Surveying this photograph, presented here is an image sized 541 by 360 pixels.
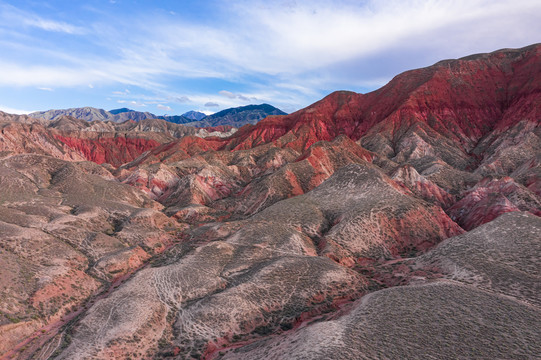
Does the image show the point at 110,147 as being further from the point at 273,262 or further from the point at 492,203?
the point at 492,203

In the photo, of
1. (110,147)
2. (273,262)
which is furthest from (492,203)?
(110,147)

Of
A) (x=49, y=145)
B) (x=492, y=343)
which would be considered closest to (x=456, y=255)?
(x=492, y=343)

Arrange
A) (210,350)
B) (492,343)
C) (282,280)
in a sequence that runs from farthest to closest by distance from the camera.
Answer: (282,280) → (210,350) → (492,343)

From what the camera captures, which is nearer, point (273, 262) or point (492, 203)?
point (273, 262)

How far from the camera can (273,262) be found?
34.0 meters

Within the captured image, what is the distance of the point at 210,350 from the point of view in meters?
24.3

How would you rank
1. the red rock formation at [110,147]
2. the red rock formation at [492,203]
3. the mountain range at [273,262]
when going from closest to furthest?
the mountain range at [273,262]
the red rock formation at [492,203]
the red rock formation at [110,147]

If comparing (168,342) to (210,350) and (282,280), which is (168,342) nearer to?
(210,350)

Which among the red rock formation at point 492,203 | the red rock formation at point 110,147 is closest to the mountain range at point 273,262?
the red rock formation at point 492,203

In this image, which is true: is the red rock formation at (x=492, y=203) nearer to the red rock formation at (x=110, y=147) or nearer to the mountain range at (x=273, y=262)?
the mountain range at (x=273, y=262)

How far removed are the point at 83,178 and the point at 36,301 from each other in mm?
46287

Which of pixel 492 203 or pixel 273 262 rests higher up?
pixel 492 203

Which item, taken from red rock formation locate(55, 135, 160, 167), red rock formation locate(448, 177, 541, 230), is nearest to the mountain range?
red rock formation locate(448, 177, 541, 230)

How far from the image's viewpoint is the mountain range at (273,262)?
20.7 metres
